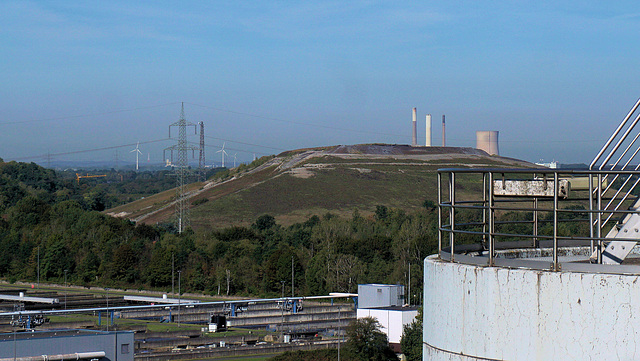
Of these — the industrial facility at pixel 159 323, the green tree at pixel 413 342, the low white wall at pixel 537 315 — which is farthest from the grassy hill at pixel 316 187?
A: the low white wall at pixel 537 315

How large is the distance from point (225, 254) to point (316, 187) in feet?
195

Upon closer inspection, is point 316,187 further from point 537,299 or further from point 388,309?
point 537,299

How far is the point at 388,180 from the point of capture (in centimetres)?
15550

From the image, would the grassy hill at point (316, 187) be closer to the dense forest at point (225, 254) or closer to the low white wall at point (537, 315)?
the dense forest at point (225, 254)

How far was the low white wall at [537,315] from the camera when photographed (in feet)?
21.9

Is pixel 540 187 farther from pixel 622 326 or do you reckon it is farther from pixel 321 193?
pixel 321 193

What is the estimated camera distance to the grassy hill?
438 ft

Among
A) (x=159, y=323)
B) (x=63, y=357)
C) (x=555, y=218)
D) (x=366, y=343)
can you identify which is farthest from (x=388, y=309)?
(x=555, y=218)

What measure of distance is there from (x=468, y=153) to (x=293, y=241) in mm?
106012

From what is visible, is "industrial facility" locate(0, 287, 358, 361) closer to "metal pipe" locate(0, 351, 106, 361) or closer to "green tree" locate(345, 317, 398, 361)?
"metal pipe" locate(0, 351, 106, 361)

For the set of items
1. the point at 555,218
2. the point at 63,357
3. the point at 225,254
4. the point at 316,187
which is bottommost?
the point at 63,357

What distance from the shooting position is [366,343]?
46344 mm

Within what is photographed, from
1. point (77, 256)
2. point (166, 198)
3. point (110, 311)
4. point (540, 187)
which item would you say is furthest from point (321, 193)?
point (540, 187)

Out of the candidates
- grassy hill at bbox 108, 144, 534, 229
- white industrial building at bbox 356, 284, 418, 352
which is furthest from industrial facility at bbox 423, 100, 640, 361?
grassy hill at bbox 108, 144, 534, 229
